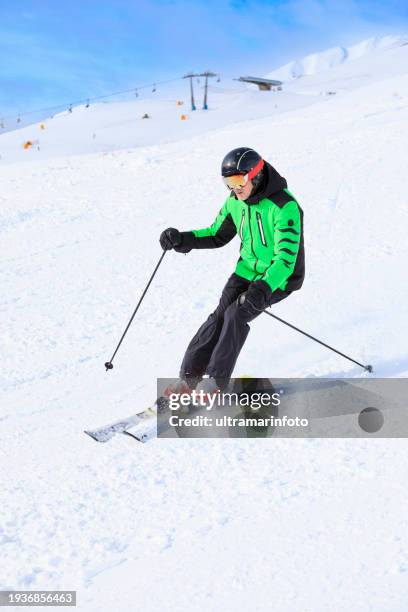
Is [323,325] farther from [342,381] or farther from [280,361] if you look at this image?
[342,381]

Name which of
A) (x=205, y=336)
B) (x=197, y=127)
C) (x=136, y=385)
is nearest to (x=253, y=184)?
(x=205, y=336)

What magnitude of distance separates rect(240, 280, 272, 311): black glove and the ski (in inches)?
45.5

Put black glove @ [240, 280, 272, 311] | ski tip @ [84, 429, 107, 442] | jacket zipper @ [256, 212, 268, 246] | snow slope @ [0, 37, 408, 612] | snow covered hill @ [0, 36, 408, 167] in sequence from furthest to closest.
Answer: snow covered hill @ [0, 36, 408, 167] < jacket zipper @ [256, 212, 268, 246] < ski tip @ [84, 429, 107, 442] < black glove @ [240, 280, 272, 311] < snow slope @ [0, 37, 408, 612]

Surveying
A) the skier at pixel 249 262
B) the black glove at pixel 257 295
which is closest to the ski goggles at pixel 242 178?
the skier at pixel 249 262

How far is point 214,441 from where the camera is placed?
386 centimetres

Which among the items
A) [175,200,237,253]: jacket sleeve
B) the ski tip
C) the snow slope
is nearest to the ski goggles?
[175,200,237,253]: jacket sleeve

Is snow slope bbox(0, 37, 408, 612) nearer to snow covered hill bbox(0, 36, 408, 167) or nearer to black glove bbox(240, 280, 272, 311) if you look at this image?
black glove bbox(240, 280, 272, 311)

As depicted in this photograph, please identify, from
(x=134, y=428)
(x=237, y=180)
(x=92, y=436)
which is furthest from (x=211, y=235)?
(x=92, y=436)

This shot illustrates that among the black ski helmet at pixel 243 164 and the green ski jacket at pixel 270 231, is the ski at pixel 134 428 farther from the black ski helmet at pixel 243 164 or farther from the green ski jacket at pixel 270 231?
the black ski helmet at pixel 243 164

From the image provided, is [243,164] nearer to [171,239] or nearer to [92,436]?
[171,239]

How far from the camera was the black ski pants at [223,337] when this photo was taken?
4023 mm

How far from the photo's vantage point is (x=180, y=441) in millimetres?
3891

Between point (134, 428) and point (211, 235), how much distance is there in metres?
1.78

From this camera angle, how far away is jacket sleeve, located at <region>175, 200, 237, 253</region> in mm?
4691
